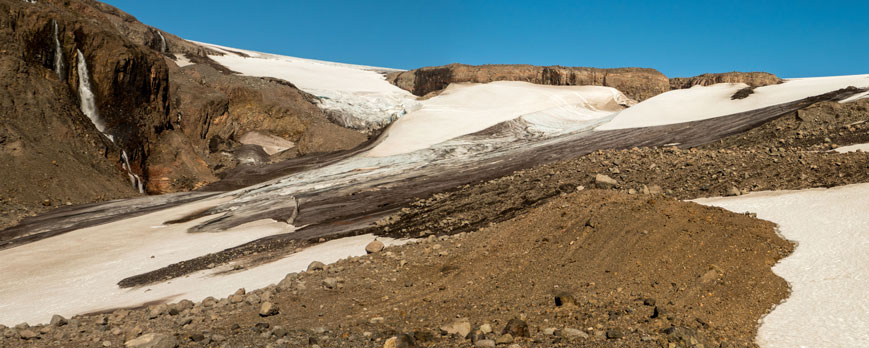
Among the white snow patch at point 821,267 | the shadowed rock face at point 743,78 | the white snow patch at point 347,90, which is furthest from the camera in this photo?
the shadowed rock face at point 743,78

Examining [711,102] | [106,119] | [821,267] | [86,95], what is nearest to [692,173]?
[821,267]

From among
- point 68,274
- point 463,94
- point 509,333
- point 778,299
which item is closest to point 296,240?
point 68,274

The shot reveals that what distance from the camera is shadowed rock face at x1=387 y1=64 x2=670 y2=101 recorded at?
1940 inches

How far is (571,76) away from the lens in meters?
49.6

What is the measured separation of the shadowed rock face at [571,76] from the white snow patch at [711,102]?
17205 millimetres

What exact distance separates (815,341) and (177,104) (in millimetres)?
33816

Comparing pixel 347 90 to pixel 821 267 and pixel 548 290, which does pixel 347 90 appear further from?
pixel 821 267

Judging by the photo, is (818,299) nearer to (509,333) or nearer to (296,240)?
(509,333)

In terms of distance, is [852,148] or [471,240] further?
[852,148]

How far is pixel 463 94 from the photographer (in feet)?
144

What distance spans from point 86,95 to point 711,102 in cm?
2892

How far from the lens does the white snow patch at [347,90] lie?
142 feet

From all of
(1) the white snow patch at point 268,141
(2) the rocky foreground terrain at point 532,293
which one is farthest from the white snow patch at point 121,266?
(1) the white snow patch at point 268,141

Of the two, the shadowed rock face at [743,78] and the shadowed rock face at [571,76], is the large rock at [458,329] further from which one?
the shadowed rock face at [571,76]
